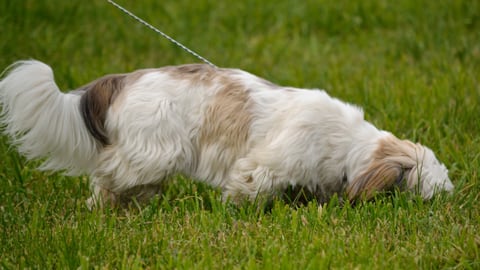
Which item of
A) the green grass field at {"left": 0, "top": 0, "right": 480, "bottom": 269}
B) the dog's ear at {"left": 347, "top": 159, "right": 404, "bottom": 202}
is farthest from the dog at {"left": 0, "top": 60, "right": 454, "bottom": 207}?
the green grass field at {"left": 0, "top": 0, "right": 480, "bottom": 269}

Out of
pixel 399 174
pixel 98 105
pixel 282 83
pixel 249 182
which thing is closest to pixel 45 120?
pixel 98 105

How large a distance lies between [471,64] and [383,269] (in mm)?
4496

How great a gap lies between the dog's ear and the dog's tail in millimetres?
1560

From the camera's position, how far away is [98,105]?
4.63 meters

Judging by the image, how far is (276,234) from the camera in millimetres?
4090

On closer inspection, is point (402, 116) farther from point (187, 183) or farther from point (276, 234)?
point (276, 234)

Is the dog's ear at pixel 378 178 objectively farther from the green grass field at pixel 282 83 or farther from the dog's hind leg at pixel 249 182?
the dog's hind leg at pixel 249 182

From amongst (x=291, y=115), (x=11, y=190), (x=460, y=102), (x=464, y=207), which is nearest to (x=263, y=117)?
(x=291, y=115)

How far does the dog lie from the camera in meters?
4.48

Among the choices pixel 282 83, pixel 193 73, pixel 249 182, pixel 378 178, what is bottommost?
pixel 282 83

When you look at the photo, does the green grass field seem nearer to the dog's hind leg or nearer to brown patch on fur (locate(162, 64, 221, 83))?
the dog's hind leg

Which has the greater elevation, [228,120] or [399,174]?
[228,120]

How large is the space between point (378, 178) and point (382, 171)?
46 millimetres

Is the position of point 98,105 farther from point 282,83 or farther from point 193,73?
point 282,83
